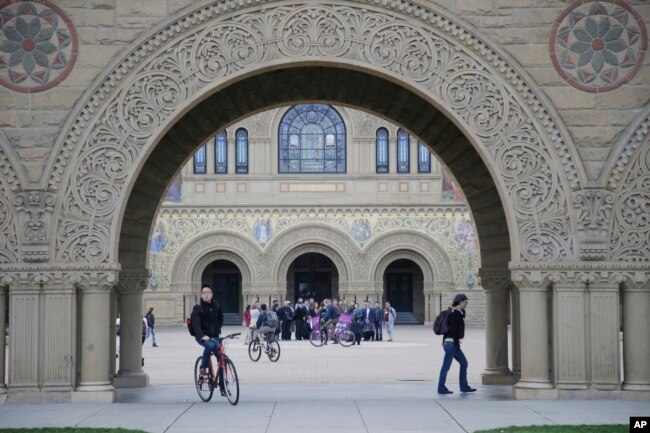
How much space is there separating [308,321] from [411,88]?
2485 cm

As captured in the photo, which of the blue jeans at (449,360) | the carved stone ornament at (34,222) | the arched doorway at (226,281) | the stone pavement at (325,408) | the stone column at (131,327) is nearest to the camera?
the stone pavement at (325,408)

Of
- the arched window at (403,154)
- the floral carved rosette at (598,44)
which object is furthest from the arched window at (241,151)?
the floral carved rosette at (598,44)

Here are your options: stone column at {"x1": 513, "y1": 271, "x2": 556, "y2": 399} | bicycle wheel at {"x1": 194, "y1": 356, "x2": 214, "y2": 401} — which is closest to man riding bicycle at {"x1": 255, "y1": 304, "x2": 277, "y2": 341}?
bicycle wheel at {"x1": 194, "y1": 356, "x2": 214, "y2": 401}

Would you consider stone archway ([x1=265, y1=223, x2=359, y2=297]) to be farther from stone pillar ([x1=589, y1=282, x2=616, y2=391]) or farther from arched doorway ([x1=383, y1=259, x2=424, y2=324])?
stone pillar ([x1=589, y1=282, x2=616, y2=391])

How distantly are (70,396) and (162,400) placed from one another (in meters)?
1.49

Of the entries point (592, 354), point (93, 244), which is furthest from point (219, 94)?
point (592, 354)

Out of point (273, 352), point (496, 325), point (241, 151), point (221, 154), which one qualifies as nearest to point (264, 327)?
point (273, 352)

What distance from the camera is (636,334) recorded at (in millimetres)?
13570

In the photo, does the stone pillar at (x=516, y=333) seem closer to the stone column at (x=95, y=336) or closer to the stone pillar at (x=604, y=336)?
the stone pillar at (x=604, y=336)

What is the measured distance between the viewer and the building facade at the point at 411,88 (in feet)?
44.3

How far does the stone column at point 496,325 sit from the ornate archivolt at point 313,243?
27.0 metres

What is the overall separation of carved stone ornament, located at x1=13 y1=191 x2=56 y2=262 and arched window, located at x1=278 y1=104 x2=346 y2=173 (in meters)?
32.3

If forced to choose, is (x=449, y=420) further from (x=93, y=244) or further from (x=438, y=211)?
(x=438, y=211)

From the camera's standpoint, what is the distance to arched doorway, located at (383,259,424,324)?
48.5 metres
